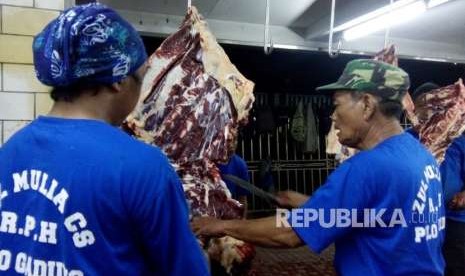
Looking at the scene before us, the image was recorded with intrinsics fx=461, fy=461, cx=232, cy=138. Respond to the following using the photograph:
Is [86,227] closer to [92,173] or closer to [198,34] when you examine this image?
[92,173]

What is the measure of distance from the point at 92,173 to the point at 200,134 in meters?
0.92

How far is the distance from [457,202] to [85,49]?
98.9 inches

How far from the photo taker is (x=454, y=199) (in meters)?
2.71

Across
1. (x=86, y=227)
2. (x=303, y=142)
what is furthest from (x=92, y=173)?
(x=303, y=142)

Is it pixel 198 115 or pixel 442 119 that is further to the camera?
pixel 442 119

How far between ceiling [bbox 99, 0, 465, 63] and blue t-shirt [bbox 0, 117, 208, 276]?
10.1ft

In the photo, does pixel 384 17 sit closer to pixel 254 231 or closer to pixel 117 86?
pixel 254 231

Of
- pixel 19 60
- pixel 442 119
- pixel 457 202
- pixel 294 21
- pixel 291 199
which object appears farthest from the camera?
pixel 294 21

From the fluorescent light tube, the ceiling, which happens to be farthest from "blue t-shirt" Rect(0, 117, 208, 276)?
the ceiling

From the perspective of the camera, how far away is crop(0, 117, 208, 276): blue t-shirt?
83 cm

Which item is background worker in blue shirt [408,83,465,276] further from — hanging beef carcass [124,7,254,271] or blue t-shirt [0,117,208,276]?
blue t-shirt [0,117,208,276]

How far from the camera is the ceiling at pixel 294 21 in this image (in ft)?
12.5

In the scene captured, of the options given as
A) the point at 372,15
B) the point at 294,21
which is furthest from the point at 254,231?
the point at 294,21

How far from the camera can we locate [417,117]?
2.63 metres
